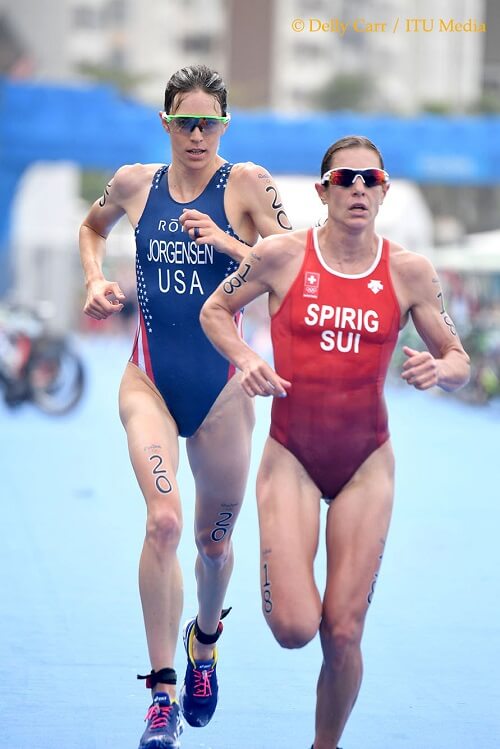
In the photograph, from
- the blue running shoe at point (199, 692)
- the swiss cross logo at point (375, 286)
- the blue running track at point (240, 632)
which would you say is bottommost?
the blue running track at point (240, 632)

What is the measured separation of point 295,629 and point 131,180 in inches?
78.3

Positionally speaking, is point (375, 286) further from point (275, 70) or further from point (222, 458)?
point (275, 70)

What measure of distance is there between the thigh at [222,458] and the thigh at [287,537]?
58 cm

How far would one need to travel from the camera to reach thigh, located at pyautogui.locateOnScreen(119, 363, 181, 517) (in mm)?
4914

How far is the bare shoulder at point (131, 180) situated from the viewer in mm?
5488

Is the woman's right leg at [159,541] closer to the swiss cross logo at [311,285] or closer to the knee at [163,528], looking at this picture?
the knee at [163,528]

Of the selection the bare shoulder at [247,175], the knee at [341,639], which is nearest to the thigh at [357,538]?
the knee at [341,639]

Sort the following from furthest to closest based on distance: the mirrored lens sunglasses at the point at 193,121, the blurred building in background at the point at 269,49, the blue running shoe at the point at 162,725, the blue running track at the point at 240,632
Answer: the blurred building in background at the point at 269,49
the blue running track at the point at 240,632
the mirrored lens sunglasses at the point at 193,121
the blue running shoe at the point at 162,725

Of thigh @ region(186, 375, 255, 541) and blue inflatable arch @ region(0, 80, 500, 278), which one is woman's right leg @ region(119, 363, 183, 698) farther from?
blue inflatable arch @ region(0, 80, 500, 278)

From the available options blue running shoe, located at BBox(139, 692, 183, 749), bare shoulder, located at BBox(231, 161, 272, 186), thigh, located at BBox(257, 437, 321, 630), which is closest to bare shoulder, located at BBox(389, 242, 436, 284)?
→ thigh, located at BBox(257, 437, 321, 630)

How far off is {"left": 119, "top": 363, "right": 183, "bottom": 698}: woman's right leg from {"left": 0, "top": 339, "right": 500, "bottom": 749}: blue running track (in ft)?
1.35

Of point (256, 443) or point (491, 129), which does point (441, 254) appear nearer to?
point (491, 129)

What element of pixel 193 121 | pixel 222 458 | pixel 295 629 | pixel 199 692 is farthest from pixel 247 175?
pixel 199 692

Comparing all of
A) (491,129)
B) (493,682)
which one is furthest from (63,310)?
(493,682)
